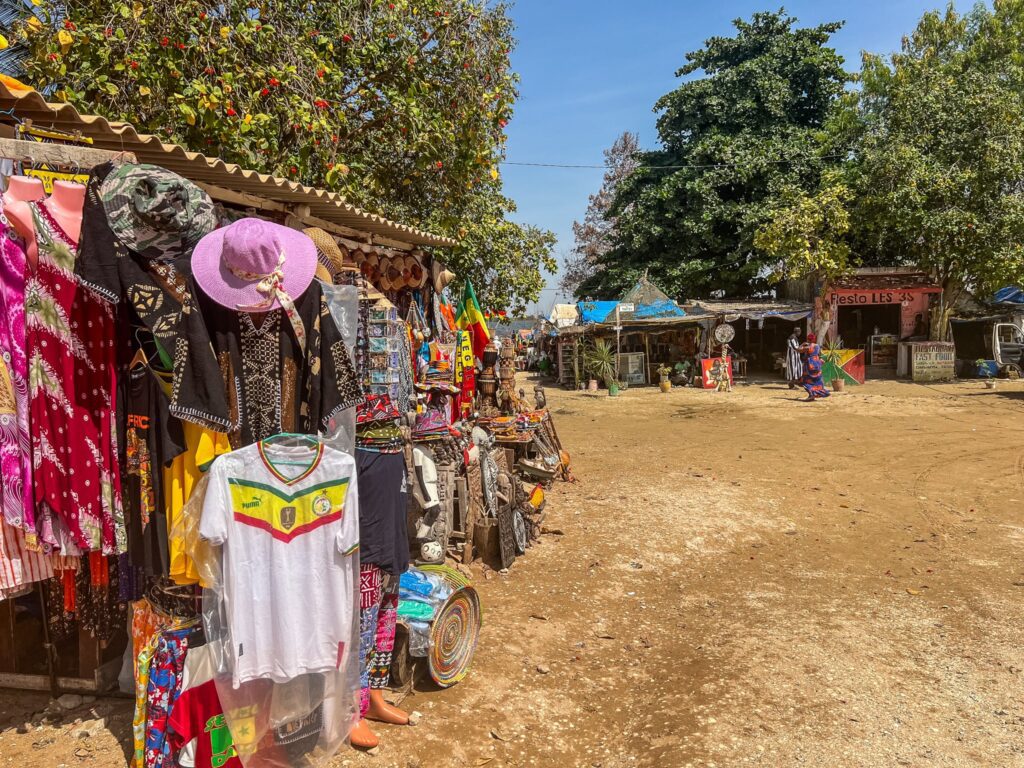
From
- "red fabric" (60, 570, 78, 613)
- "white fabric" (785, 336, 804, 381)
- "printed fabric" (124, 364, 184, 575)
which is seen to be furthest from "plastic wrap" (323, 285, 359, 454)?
"white fabric" (785, 336, 804, 381)

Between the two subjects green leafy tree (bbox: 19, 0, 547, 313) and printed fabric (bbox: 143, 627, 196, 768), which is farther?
green leafy tree (bbox: 19, 0, 547, 313)

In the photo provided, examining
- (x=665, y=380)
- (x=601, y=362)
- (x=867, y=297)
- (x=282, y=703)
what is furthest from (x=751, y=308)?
(x=282, y=703)

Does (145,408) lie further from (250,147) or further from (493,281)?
(493,281)

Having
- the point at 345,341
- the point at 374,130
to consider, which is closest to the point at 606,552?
the point at 345,341

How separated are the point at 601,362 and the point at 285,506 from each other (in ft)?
59.2

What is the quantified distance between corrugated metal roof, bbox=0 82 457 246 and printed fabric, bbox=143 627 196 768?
252 cm

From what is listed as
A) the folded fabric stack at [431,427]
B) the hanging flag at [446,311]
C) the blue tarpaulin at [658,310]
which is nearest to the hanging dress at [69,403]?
the folded fabric stack at [431,427]

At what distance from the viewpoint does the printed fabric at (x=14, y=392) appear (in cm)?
256

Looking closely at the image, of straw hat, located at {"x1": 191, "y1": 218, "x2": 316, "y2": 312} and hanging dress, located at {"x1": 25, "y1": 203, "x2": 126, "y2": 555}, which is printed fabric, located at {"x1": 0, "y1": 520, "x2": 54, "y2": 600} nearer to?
hanging dress, located at {"x1": 25, "y1": 203, "x2": 126, "y2": 555}

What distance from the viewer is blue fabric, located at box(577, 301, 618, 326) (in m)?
20.4

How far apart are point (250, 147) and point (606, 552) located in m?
5.67

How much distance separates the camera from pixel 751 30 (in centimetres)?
2502

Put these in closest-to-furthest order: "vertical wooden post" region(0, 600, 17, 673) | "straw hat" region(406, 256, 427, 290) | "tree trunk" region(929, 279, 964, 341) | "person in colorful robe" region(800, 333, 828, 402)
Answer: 1. "vertical wooden post" region(0, 600, 17, 673)
2. "straw hat" region(406, 256, 427, 290)
3. "person in colorful robe" region(800, 333, 828, 402)
4. "tree trunk" region(929, 279, 964, 341)

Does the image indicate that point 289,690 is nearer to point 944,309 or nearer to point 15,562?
point 15,562
